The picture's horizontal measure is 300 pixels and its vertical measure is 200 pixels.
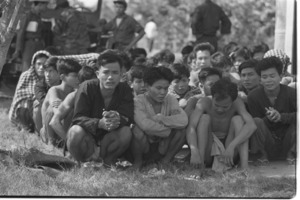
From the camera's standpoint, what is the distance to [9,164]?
545 centimetres

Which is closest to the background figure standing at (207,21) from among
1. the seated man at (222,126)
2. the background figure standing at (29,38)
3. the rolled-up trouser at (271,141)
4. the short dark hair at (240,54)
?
the short dark hair at (240,54)

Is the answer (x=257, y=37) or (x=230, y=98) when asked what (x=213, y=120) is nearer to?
(x=230, y=98)

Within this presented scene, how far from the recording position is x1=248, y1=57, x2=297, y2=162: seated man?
20.4 feet

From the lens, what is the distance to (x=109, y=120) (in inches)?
215

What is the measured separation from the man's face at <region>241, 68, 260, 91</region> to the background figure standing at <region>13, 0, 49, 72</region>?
14.6ft

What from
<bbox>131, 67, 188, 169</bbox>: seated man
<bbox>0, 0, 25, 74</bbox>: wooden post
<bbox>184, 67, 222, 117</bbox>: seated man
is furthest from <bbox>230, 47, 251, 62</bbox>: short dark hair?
<bbox>0, 0, 25, 74</bbox>: wooden post

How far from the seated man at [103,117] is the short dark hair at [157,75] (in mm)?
219

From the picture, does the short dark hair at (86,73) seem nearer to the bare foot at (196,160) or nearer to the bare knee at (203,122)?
the bare knee at (203,122)

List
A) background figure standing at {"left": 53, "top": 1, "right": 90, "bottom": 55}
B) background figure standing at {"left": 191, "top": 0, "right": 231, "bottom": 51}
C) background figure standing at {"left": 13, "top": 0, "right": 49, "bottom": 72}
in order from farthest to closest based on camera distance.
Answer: background figure standing at {"left": 191, "top": 0, "right": 231, "bottom": 51}
background figure standing at {"left": 53, "top": 1, "right": 90, "bottom": 55}
background figure standing at {"left": 13, "top": 0, "right": 49, "bottom": 72}

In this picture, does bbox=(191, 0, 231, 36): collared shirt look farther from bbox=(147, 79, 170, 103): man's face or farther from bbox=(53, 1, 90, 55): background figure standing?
bbox=(147, 79, 170, 103): man's face

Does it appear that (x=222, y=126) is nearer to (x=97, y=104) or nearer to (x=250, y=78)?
(x=250, y=78)

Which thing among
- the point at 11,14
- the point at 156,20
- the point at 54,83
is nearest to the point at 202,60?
the point at 54,83

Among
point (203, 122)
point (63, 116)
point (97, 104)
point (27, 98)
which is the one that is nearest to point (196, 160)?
point (203, 122)

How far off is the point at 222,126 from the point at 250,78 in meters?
1.07
